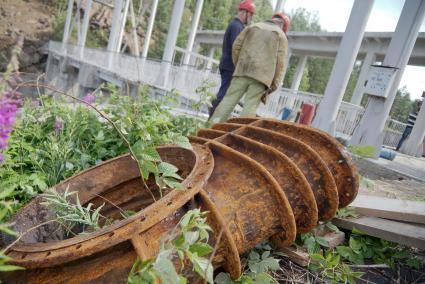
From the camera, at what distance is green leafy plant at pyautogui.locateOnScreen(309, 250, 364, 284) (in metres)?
1.85

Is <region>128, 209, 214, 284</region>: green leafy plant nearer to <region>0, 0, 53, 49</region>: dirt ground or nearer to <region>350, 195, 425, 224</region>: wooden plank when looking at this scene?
<region>350, 195, 425, 224</region>: wooden plank

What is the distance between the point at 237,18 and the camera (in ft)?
17.1

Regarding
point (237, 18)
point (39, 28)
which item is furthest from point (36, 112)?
point (39, 28)

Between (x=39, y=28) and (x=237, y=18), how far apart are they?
119 feet

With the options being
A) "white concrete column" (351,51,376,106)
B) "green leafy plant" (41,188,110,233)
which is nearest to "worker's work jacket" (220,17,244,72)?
"green leafy plant" (41,188,110,233)

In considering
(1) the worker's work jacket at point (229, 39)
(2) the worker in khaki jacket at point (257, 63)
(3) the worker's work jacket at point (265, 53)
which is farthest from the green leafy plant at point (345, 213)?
(1) the worker's work jacket at point (229, 39)

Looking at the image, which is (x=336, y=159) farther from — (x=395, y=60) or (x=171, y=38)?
(x=171, y=38)

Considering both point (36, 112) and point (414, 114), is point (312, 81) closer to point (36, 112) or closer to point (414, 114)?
point (414, 114)

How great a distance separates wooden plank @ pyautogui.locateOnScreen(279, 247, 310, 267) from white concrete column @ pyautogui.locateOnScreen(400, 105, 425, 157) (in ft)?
45.8

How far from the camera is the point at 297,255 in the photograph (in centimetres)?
201

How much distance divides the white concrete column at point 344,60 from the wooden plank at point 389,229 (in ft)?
14.4

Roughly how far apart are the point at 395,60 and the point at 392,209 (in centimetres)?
564

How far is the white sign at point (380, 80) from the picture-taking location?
6746mm

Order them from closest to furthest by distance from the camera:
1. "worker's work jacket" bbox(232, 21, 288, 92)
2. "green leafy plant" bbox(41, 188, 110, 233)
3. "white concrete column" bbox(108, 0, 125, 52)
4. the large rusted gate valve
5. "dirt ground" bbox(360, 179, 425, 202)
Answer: the large rusted gate valve, "green leafy plant" bbox(41, 188, 110, 233), "dirt ground" bbox(360, 179, 425, 202), "worker's work jacket" bbox(232, 21, 288, 92), "white concrete column" bbox(108, 0, 125, 52)
